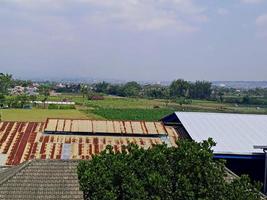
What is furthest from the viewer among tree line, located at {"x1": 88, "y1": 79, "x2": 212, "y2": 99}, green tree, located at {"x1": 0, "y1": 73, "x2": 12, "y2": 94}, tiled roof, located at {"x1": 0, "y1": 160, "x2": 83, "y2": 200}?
tree line, located at {"x1": 88, "y1": 79, "x2": 212, "y2": 99}

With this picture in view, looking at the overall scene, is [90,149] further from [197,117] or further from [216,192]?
[216,192]

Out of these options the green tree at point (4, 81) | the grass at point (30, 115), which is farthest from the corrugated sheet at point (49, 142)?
the green tree at point (4, 81)

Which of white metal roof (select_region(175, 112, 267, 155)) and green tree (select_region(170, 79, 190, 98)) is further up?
white metal roof (select_region(175, 112, 267, 155))

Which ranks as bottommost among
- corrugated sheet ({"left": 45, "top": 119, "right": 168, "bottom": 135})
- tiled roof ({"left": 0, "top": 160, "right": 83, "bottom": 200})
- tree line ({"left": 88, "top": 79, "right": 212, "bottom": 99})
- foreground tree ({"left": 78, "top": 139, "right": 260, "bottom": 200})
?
tree line ({"left": 88, "top": 79, "right": 212, "bottom": 99})

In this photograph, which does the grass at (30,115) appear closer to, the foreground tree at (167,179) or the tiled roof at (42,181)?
the tiled roof at (42,181)

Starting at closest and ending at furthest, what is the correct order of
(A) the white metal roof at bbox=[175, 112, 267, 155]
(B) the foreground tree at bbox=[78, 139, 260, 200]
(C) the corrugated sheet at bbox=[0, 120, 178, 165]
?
(B) the foreground tree at bbox=[78, 139, 260, 200] → (C) the corrugated sheet at bbox=[0, 120, 178, 165] → (A) the white metal roof at bbox=[175, 112, 267, 155]

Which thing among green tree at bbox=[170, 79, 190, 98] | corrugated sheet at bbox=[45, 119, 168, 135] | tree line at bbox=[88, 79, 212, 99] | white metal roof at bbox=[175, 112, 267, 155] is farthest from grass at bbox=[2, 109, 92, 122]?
green tree at bbox=[170, 79, 190, 98]

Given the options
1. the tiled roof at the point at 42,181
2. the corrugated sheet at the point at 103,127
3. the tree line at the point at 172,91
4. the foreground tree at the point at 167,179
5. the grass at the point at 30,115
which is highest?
the foreground tree at the point at 167,179

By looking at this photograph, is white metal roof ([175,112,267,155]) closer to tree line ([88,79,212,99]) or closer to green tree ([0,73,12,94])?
green tree ([0,73,12,94])
